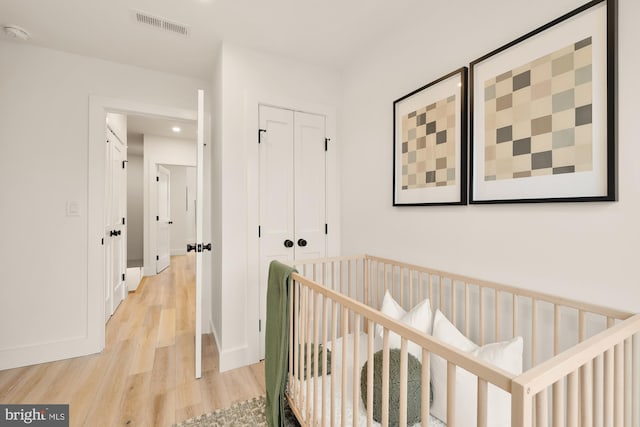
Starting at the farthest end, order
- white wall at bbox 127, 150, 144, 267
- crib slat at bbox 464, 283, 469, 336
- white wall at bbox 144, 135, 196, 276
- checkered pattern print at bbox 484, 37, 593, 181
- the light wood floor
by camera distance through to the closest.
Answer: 1. white wall at bbox 127, 150, 144, 267
2. white wall at bbox 144, 135, 196, 276
3. the light wood floor
4. crib slat at bbox 464, 283, 469, 336
5. checkered pattern print at bbox 484, 37, 593, 181

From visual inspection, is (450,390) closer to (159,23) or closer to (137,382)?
(137,382)

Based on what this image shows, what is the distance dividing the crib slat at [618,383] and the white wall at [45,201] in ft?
10.3

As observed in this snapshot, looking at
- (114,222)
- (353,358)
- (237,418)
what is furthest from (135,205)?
(353,358)

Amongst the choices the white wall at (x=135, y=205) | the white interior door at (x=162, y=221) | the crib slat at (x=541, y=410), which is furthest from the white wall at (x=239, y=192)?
the white wall at (x=135, y=205)

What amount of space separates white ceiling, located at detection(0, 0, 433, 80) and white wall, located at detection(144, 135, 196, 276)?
9.16ft

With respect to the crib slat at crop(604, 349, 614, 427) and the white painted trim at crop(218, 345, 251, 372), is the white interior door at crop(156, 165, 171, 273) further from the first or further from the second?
the crib slat at crop(604, 349, 614, 427)

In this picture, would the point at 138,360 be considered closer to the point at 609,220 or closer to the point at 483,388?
the point at 483,388

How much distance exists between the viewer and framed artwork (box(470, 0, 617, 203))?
105 cm

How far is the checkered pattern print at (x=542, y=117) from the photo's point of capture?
1.10m

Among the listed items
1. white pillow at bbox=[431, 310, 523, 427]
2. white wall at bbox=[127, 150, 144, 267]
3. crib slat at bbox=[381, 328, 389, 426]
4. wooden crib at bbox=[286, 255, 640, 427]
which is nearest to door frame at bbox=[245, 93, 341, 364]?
wooden crib at bbox=[286, 255, 640, 427]

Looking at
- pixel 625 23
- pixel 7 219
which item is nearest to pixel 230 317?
pixel 7 219

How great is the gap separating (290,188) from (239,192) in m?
0.43

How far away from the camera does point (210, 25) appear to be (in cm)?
196

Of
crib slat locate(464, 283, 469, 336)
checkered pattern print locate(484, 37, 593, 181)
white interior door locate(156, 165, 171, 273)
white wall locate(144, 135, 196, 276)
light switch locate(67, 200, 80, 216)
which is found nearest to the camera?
checkered pattern print locate(484, 37, 593, 181)
